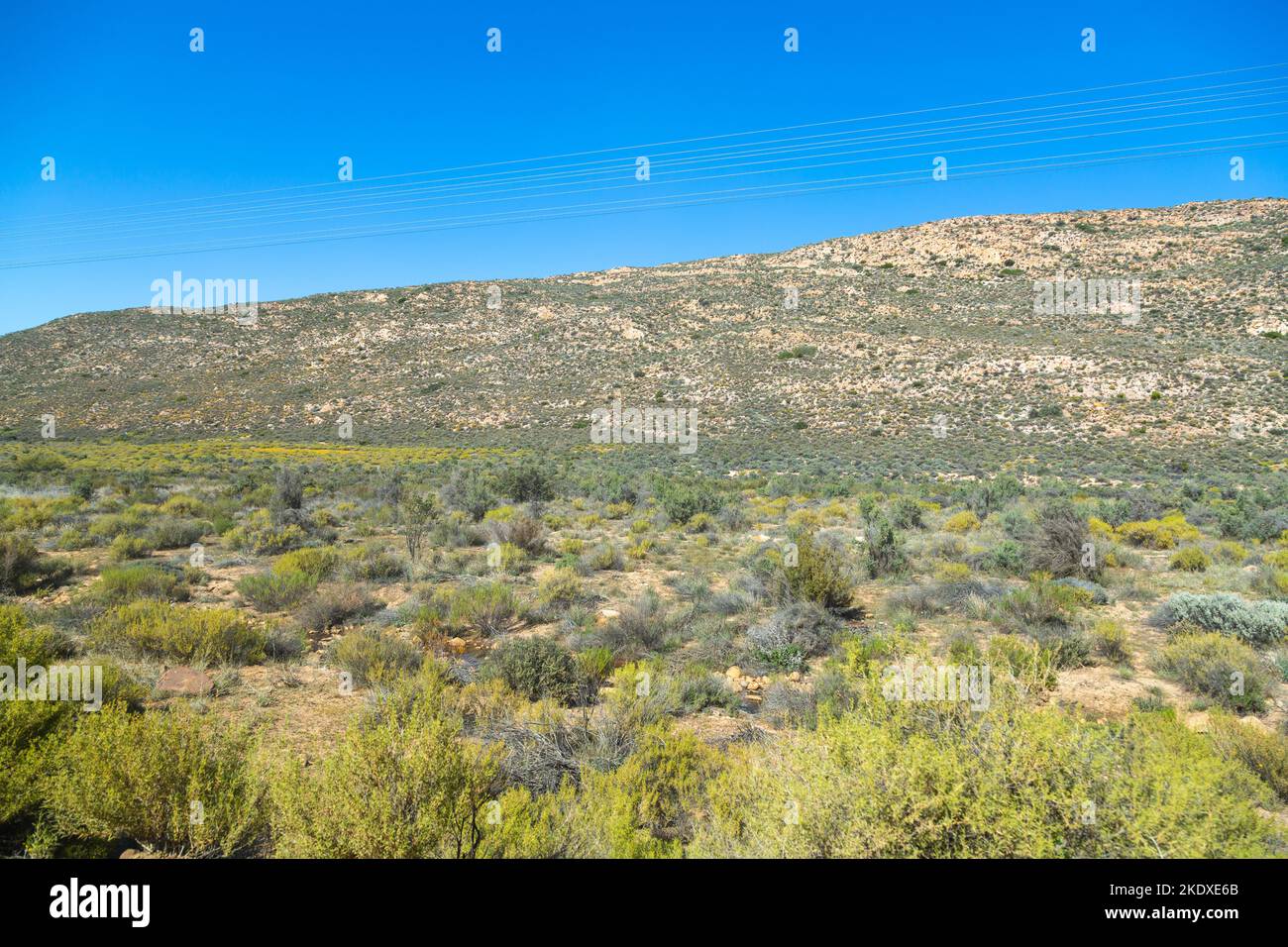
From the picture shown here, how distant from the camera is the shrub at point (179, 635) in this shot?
650cm

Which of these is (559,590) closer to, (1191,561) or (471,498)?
(471,498)

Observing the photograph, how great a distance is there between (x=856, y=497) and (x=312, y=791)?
19415mm

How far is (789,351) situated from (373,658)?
4498 centimetres

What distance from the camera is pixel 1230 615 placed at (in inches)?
288

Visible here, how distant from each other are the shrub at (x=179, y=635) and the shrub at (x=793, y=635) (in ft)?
19.8

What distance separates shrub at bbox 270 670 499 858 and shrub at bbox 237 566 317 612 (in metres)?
6.17

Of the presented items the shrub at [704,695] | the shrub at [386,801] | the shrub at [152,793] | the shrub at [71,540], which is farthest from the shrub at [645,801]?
the shrub at [71,540]

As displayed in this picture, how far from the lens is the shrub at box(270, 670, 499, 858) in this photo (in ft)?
9.02

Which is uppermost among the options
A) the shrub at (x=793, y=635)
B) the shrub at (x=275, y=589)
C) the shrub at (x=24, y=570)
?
the shrub at (x=24, y=570)

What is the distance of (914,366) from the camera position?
139ft

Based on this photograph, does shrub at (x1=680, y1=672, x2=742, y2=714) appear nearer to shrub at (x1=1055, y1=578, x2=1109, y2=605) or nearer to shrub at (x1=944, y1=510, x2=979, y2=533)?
shrub at (x1=1055, y1=578, x2=1109, y2=605)

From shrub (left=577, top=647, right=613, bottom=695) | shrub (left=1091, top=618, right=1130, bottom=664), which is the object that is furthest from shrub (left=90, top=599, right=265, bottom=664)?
shrub (left=1091, top=618, right=1130, bottom=664)

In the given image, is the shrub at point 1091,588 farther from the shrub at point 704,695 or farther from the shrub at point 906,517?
the shrub at point 704,695
